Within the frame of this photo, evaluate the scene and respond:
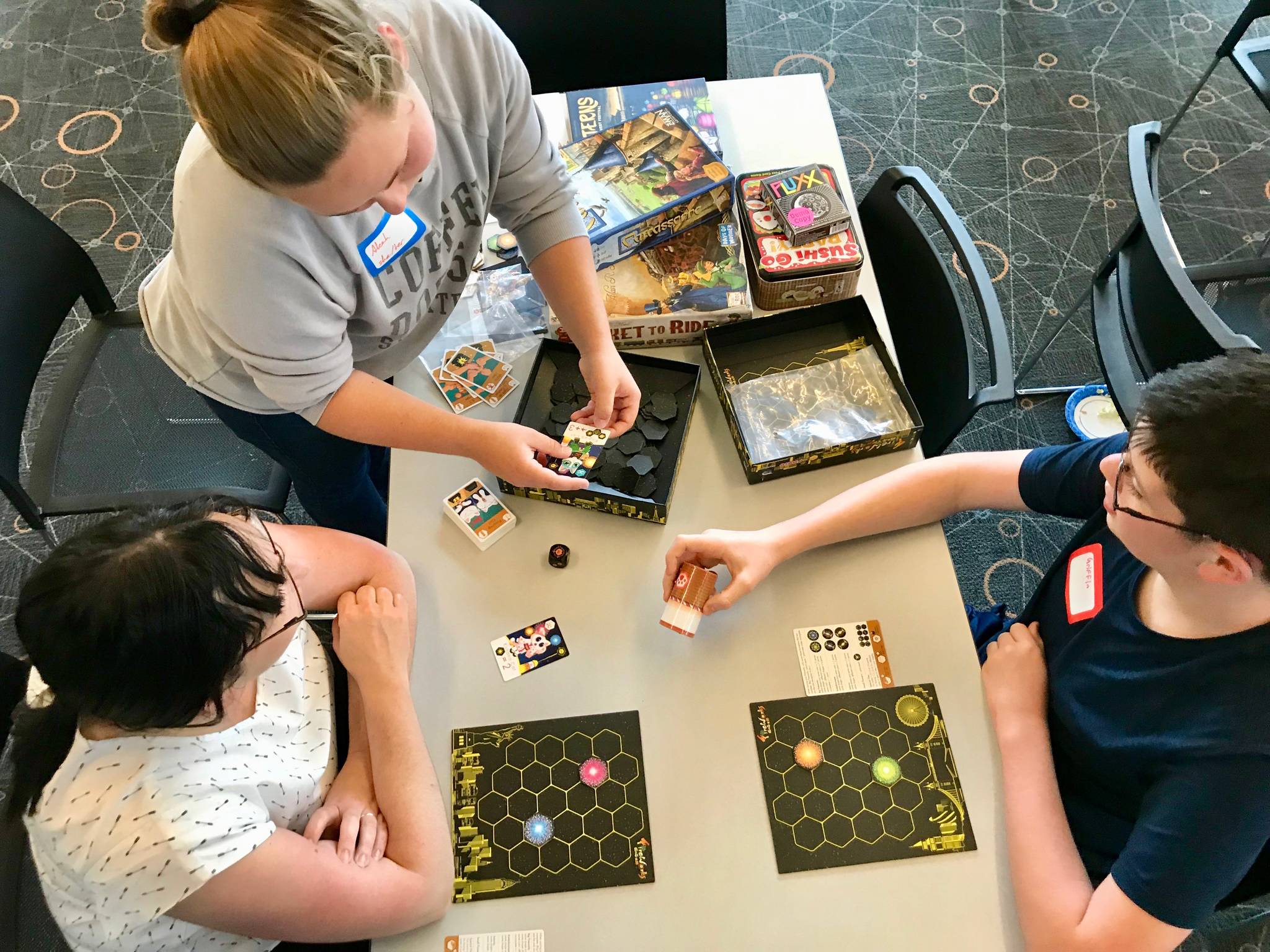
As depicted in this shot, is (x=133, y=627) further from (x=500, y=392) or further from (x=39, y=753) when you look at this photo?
(x=500, y=392)

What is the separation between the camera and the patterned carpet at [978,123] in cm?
248

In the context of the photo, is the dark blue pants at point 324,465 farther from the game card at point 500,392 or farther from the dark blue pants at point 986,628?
the dark blue pants at point 986,628

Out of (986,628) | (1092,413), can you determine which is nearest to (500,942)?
(986,628)

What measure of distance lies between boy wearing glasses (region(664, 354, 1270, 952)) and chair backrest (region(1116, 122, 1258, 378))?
386 millimetres

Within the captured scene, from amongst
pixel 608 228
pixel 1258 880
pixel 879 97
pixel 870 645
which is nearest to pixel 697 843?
pixel 870 645

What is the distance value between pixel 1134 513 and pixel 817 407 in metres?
0.50

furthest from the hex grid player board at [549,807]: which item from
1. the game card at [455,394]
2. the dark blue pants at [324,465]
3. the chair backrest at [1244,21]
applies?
the chair backrest at [1244,21]

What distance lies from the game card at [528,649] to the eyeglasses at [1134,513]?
71cm

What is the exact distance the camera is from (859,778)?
Result: 1042 millimetres

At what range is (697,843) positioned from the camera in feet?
3.30

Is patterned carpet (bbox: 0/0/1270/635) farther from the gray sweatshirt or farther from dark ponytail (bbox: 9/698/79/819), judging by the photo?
dark ponytail (bbox: 9/698/79/819)

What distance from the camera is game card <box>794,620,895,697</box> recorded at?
3.60ft

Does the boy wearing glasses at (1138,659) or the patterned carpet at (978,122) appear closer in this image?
the boy wearing glasses at (1138,659)

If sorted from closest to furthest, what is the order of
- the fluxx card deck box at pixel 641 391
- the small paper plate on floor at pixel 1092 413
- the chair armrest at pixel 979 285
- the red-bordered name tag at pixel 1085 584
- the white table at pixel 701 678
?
the white table at pixel 701 678 < the red-bordered name tag at pixel 1085 584 < the fluxx card deck box at pixel 641 391 < the chair armrest at pixel 979 285 < the small paper plate on floor at pixel 1092 413
